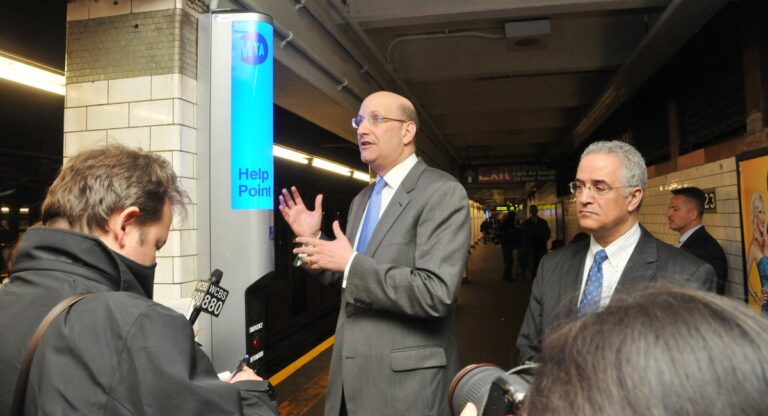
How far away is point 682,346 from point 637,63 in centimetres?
571

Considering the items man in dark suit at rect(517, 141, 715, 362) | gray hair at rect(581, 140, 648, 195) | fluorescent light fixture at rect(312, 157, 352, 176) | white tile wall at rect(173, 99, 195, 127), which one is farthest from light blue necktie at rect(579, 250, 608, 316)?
fluorescent light fixture at rect(312, 157, 352, 176)

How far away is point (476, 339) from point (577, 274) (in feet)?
14.1

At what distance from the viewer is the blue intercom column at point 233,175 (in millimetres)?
2359

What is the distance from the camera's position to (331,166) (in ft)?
23.5

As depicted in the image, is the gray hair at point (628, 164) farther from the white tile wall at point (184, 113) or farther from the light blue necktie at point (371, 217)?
the white tile wall at point (184, 113)

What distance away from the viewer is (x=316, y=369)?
187 inches

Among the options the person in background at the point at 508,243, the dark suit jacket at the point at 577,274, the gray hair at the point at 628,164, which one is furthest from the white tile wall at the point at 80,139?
the person in background at the point at 508,243

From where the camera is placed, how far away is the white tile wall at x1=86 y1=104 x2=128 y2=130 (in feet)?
7.80

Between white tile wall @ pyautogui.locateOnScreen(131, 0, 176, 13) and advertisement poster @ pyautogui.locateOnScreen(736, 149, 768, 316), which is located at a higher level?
white tile wall @ pyautogui.locateOnScreen(131, 0, 176, 13)

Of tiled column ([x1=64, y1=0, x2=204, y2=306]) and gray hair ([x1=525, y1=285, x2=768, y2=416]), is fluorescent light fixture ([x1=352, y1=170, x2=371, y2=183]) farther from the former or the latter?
gray hair ([x1=525, y1=285, x2=768, y2=416])

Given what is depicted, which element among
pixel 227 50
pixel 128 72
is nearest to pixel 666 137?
pixel 227 50

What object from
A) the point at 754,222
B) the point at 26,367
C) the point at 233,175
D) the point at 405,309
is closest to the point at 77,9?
the point at 233,175

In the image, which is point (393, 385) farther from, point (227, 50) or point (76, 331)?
point (227, 50)

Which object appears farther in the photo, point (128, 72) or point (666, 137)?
point (666, 137)
